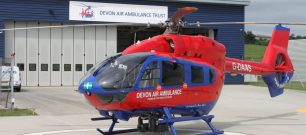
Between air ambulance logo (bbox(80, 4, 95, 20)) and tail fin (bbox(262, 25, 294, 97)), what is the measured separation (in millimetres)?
21327

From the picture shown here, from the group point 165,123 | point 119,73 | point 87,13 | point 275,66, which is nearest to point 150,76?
point 119,73

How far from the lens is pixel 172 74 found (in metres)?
11.1

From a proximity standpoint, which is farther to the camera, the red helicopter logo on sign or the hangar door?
the red helicopter logo on sign

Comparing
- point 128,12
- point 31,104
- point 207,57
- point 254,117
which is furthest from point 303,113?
point 128,12

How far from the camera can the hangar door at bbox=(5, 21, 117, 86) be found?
3434 centimetres

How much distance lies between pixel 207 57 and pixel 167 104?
1971mm

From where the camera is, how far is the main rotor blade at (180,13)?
9.56m

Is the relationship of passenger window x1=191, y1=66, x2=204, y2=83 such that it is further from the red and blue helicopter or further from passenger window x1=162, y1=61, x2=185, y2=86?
passenger window x1=162, y1=61, x2=185, y2=86

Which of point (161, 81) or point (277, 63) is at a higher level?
point (277, 63)

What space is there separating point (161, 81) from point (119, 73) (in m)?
1.08

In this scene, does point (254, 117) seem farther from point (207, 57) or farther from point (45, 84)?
point (45, 84)

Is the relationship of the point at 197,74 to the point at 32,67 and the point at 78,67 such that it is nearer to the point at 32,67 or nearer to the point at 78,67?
the point at 32,67

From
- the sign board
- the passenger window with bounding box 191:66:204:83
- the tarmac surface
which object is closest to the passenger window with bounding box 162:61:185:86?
the passenger window with bounding box 191:66:204:83

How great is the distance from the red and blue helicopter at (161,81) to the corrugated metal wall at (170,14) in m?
23.6
